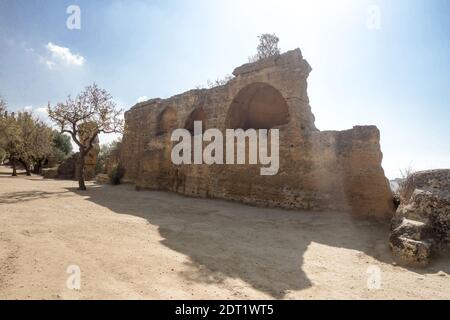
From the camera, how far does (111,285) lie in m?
2.86

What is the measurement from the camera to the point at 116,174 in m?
16.4

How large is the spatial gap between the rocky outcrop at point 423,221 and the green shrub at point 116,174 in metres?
14.6

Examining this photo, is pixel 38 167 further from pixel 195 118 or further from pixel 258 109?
pixel 258 109

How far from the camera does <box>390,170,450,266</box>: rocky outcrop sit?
4.21 metres

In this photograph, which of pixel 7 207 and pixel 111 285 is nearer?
pixel 111 285

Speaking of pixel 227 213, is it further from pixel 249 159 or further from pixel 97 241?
pixel 97 241

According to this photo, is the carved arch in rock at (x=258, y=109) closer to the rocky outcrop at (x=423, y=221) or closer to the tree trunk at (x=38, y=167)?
the rocky outcrop at (x=423, y=221)

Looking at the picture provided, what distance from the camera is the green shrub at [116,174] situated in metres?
16.3

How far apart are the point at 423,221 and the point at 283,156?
4327 mm

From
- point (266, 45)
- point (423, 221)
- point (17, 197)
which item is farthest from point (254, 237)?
point (266, 45)

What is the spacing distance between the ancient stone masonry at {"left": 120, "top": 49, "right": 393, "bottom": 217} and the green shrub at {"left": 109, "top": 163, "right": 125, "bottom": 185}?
3.07m

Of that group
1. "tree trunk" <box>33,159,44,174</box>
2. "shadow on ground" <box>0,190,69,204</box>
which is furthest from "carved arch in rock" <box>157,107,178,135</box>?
"tree trunk" <box>33,159,44,174</box>

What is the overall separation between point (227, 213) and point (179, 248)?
329cm
